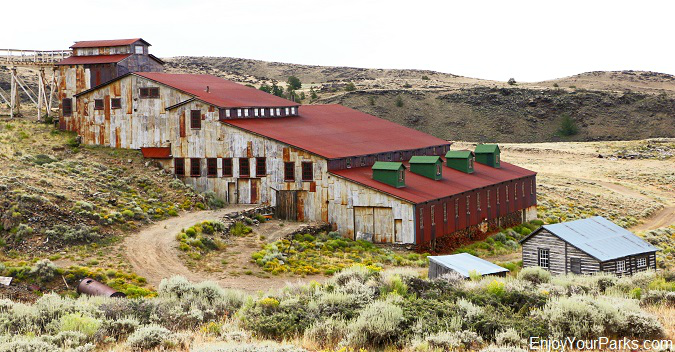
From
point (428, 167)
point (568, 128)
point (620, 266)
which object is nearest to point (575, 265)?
point (620, 266)

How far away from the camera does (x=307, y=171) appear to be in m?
44.6

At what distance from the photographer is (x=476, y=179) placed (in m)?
50.6

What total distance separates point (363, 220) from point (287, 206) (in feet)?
17.8

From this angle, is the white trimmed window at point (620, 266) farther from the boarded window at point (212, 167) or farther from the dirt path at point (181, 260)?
the boarded window at point (212, 167)

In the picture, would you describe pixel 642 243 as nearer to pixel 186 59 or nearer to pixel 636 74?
pixel 636 74

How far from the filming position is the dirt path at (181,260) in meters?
32.8

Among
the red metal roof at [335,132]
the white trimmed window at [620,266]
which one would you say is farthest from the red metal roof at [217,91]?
the white trimmed window at [620,266]

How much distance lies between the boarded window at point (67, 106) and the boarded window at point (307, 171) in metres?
20.7

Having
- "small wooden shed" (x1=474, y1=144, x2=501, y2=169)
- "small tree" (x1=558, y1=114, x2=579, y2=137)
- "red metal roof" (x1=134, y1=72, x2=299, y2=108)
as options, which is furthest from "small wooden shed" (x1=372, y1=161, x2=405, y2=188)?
"small tree" (x1=558, y1=114, x2=579, y2=137)

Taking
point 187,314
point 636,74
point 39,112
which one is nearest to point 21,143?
point 39,112

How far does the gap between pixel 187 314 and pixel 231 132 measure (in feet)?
92.2

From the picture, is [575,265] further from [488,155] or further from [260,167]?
[488,155]

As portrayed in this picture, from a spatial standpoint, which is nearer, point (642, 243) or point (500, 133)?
point (642, 243)

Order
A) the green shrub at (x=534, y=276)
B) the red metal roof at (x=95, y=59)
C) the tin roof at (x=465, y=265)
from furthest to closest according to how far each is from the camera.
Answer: the red metal roof at (x=95, y=59) < the tin roof at (x=465, y=265) < the green shrub at (x=534, y=276)
